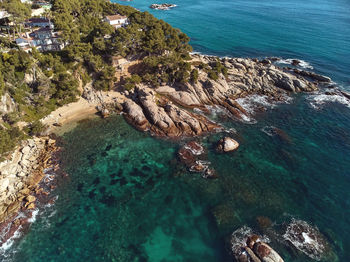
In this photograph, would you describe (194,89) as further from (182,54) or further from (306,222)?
(306,222)

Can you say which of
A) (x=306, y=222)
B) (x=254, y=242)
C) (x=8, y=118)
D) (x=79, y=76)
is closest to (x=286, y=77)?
(x=306, y=222)

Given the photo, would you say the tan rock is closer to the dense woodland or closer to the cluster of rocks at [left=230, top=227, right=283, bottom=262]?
the dense woodland

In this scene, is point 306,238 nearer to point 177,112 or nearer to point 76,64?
point 177,112

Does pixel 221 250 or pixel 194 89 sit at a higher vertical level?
pixel 194 89

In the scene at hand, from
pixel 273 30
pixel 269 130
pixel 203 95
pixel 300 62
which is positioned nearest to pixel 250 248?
pixel 269 130

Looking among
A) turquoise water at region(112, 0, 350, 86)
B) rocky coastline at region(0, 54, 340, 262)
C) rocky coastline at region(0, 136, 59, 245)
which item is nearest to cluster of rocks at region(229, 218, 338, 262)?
rocky coastline at region(0, 54, 340, 262)
